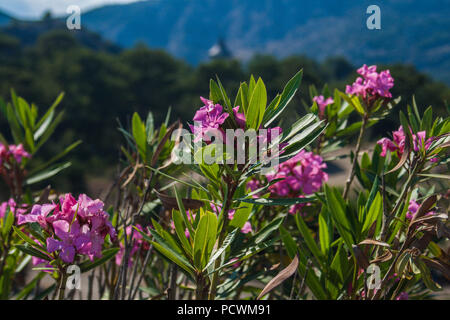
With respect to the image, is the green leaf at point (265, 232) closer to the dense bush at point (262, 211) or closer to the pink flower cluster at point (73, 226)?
the dense bush at point (262, 211)

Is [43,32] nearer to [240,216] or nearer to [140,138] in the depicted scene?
[140,138]

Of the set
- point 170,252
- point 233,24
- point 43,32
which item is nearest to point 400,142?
point 170,252

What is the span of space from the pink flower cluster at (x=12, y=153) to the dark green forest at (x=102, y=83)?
33.2 feet

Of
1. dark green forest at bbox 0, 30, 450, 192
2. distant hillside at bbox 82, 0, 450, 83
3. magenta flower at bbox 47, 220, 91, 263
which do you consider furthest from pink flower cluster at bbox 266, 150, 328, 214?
distant hillside at bbox 82, 0, 450, 83

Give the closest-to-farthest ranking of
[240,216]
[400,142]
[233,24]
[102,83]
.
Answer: [240,216], [400,142], [102,83], [233,24]

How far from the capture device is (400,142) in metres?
0.74

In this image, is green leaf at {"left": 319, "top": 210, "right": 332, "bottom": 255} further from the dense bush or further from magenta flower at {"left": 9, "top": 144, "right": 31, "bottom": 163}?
magenta flower at {"left": 9, "top": 144, "right": 31, "bottom": 163}

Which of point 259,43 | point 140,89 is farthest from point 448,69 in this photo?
point 259,43

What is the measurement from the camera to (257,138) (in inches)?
21.0

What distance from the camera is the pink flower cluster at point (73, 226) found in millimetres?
545

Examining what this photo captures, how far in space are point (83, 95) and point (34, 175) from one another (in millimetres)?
16821

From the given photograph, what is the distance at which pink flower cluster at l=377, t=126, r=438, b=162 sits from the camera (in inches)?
24.6

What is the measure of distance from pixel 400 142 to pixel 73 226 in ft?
1.84

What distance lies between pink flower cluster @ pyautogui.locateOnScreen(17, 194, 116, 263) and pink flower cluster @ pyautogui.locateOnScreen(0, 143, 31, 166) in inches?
19.7
